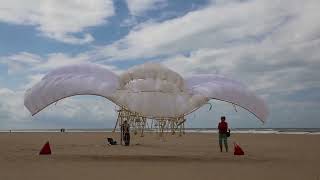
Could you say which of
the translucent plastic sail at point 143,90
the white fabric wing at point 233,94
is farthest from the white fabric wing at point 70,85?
the white fabric wing at point 233,94

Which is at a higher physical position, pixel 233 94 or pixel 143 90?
pixel 143 90

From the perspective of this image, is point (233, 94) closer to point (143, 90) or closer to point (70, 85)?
point (143, 90)

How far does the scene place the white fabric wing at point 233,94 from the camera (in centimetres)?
1491

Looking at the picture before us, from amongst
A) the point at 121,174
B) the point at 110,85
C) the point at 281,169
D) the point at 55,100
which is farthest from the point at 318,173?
the point at 55,100

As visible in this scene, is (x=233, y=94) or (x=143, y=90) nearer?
(x=143, y=90)

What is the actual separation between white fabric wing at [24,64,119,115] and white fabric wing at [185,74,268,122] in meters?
2.45

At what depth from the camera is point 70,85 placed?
14.6 meters

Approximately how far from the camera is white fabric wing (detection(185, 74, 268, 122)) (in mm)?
14914

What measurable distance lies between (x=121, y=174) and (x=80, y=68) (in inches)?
156

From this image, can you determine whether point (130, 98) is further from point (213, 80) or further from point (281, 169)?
point (281, 169)

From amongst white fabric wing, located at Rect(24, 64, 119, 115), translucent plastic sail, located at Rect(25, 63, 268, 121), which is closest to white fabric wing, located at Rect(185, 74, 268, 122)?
translucent plastic sail, located at Rect(25, 63, 268, 121)

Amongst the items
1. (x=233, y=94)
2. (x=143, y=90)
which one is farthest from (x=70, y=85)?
(x=233, y=94)

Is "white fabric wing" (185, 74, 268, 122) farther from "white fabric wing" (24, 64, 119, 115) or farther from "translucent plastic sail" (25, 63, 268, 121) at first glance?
"white fabric wing" (24, 64, 119, 115)

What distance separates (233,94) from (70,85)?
464 centimetres
